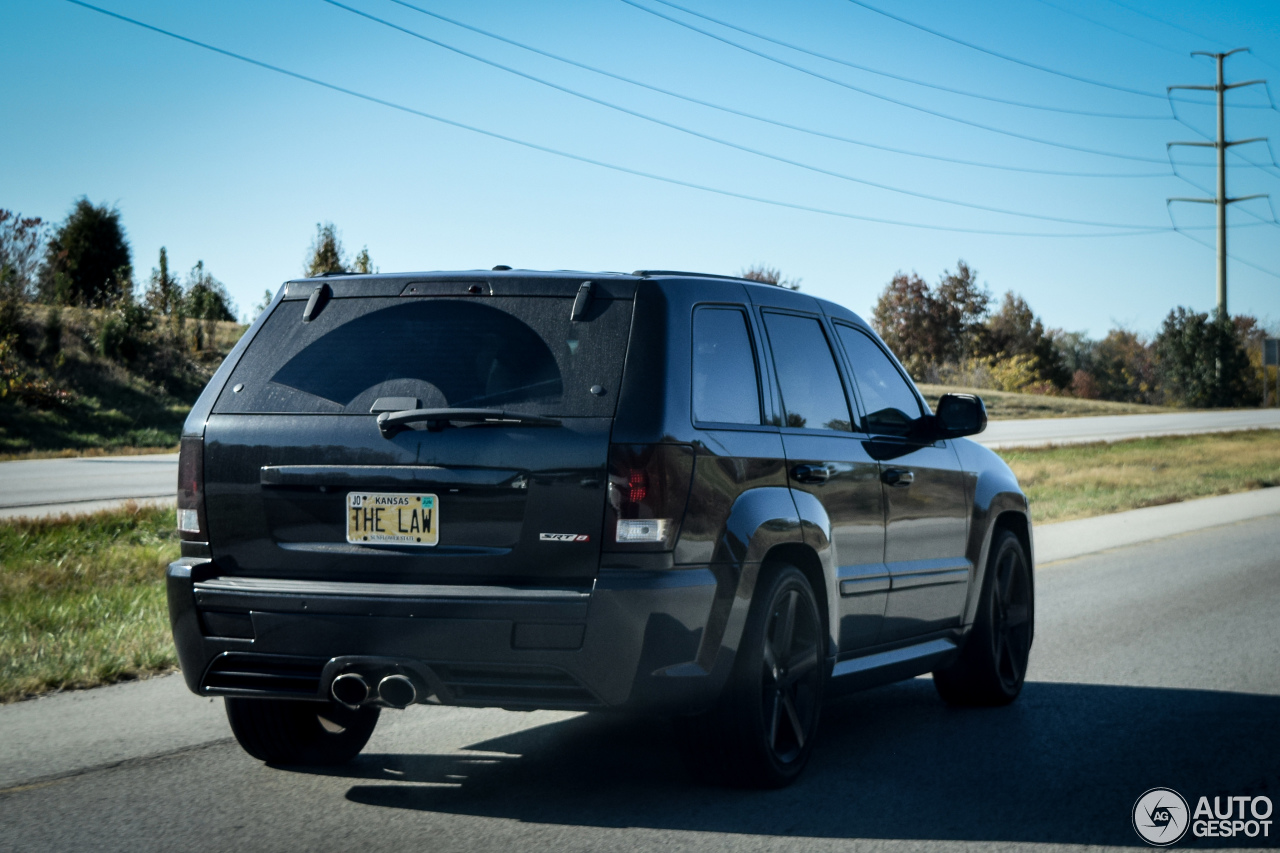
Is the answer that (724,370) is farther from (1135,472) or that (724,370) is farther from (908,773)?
(1135,472)

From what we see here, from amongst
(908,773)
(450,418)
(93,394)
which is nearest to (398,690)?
(450,418)

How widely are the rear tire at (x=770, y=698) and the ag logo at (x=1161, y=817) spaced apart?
1.23m

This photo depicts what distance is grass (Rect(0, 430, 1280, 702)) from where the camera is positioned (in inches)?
298

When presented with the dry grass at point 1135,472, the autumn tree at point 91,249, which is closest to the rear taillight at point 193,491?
the dry grass at point 1135,472

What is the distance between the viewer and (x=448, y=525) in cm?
477

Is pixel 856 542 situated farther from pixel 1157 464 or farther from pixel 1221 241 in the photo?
pixel 1221 241

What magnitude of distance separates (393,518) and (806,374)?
1.95 meters

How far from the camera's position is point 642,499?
4.65 m

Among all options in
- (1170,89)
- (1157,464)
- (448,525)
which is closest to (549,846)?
(448,525)

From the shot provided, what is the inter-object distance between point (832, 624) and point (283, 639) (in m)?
2.14

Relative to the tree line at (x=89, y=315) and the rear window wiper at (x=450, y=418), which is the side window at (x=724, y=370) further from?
the tree line at (x=89, y=315)

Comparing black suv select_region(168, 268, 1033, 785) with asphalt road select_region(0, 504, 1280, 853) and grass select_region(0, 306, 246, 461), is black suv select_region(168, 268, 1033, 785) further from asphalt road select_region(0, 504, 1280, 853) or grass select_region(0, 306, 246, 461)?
grass select_region(0, 306, 246, 461)

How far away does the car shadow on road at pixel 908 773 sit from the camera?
193 inches

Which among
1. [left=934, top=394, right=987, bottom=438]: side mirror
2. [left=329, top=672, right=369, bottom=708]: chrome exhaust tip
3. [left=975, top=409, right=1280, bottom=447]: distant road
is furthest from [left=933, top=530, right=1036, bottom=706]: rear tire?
[left=975, top=409, right=1280, bottom=447]: distant road
